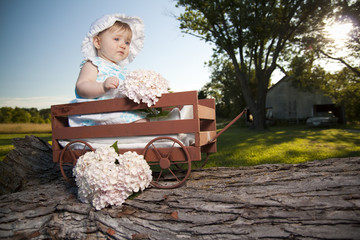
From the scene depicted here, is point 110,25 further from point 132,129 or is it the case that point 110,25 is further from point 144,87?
point 132,129

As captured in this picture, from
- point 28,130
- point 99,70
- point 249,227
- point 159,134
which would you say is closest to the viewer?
point 249,227

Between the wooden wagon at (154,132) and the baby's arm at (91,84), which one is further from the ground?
the baby's arm at (91,84)

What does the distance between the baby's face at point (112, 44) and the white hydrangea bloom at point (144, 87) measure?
0.73 metres

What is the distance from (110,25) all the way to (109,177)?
1.84 meters

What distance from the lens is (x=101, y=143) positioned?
2854 mm

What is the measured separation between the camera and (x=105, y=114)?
279cm

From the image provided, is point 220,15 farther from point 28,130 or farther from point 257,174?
point 257,174

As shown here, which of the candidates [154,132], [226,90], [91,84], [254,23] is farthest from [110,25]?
[226,90]

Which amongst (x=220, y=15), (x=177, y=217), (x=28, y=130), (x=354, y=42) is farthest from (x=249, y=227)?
(x=354, y=42)

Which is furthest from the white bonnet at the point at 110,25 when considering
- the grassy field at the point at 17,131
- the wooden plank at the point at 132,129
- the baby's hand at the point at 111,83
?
the grassy field at the point at 17,131

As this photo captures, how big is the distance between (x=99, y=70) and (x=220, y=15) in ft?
45.0

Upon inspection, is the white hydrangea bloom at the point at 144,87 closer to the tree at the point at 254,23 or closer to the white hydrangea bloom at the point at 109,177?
the white hydrangea bloom at the point at 109,177

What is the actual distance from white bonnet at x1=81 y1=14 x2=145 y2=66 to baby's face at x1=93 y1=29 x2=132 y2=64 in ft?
0.26

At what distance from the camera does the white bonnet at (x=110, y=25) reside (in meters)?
2.96
